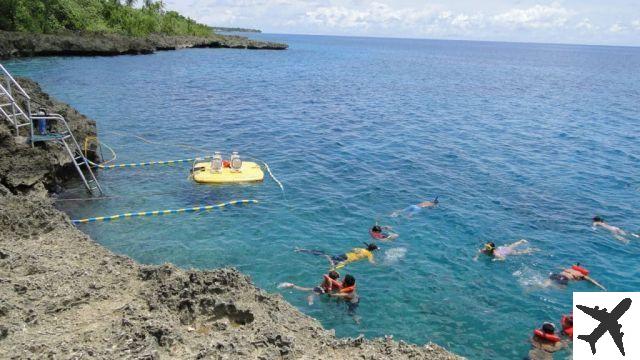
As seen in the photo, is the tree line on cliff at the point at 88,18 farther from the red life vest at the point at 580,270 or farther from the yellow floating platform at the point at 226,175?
the red life vest at the point at 580,270

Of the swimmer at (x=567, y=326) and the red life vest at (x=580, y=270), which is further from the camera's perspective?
the red life vest at (x=580, y=270)

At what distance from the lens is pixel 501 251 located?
18.0 meters

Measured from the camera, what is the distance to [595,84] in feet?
282

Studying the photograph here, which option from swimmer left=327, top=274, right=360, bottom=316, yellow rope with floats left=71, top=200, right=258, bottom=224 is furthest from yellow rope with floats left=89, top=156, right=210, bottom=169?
swimmer left=327, top=274, right=360, bottom=316

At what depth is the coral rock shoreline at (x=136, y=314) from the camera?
866cm

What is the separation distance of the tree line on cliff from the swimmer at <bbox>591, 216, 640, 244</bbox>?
284 ft

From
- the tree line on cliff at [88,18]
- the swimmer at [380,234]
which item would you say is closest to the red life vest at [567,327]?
the swimmer at [380,234]

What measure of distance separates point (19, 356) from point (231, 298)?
13.1ft

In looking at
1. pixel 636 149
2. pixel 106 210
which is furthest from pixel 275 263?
pixel 636 149

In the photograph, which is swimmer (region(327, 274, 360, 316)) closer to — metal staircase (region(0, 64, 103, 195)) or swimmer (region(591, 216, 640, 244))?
metal staircase (region(0, 64, 103, 195))

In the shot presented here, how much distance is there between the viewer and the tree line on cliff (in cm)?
7744

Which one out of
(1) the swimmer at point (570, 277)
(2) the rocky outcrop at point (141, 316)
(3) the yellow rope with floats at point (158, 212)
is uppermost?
(2) the rocky outcrop at point (141, 316)

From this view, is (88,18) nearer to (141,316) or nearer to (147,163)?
(147,163)

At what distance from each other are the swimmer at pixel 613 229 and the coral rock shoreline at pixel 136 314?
14382mm
